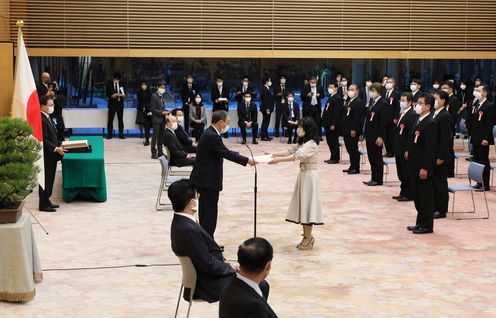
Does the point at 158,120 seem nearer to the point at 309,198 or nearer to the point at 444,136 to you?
the point at 444,136

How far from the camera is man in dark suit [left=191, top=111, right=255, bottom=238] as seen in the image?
8.89m

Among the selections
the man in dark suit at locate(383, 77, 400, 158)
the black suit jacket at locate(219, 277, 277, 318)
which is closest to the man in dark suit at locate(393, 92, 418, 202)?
the man in dark suit at locate(383, 77, 400, 158)

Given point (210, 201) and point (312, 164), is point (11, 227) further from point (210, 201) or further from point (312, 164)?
point (312, 164)

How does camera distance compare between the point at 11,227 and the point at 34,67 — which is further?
the point at 34,67

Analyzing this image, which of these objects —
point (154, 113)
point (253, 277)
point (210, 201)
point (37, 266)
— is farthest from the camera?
point (154, 113)

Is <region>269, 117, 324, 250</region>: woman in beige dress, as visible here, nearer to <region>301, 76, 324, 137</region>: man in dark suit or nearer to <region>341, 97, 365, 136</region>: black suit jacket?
<region>341, 97, 365, 136</region>: black suit jacket

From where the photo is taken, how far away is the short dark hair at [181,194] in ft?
20.2

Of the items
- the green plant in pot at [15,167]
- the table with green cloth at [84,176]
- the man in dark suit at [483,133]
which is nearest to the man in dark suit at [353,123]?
the man in dark suit at [483,133]

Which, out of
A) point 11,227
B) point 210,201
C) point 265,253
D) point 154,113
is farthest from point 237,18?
point 265,253

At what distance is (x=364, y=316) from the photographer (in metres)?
7.15

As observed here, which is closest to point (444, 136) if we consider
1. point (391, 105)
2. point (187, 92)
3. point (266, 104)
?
point (391, 105)

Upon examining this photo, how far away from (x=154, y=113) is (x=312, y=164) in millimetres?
8860

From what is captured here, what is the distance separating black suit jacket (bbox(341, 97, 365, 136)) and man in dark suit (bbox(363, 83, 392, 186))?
0.76 meters

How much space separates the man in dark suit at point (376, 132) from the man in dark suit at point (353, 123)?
761mm
